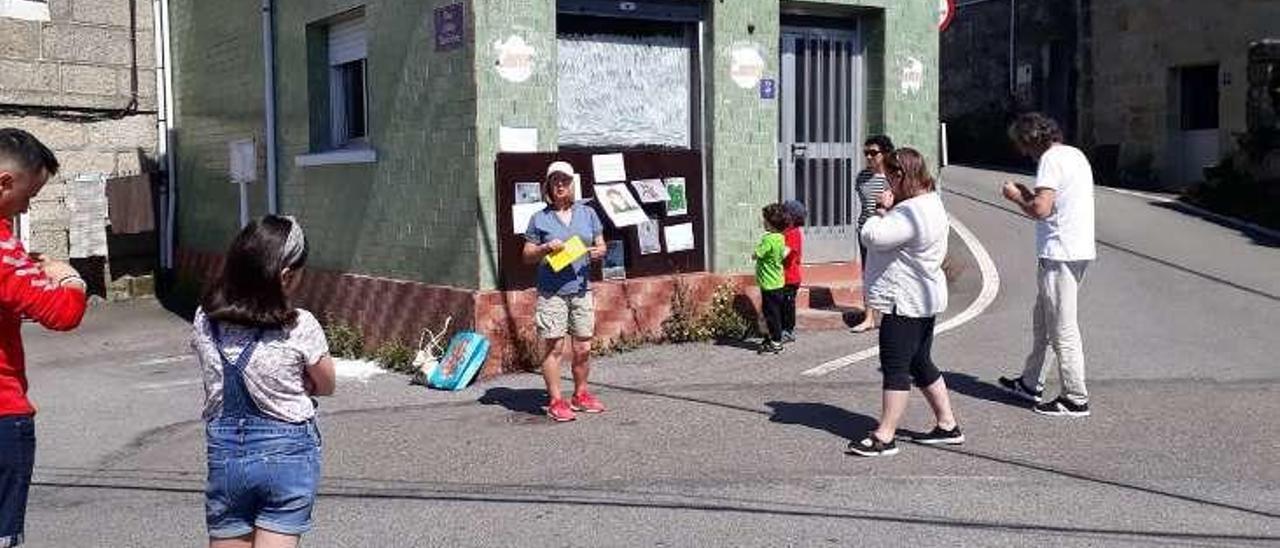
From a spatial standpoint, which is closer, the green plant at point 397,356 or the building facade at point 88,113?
the green plant at point 397,356

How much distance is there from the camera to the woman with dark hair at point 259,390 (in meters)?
3.71

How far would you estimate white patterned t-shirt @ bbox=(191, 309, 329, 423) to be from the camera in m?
3.73

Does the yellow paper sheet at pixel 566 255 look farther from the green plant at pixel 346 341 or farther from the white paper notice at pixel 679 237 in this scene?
the green plant at pixel 346 341

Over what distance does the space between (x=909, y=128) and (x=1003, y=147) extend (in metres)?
14.8

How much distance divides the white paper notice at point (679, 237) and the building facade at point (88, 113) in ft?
23.6

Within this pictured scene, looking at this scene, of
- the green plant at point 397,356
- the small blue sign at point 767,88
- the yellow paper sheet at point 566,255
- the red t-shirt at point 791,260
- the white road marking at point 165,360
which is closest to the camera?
the yellow paper sheet at point 566,255

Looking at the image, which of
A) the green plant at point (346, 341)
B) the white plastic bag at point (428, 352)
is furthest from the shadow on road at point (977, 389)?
the green plant at point (346, 341)

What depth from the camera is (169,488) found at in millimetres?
6645

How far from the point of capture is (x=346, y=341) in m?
10.7

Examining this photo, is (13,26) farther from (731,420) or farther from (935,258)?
(935,258)

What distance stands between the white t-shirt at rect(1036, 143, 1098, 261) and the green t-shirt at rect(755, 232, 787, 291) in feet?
8.11

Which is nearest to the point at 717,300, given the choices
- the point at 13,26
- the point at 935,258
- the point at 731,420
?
the point at 731,420

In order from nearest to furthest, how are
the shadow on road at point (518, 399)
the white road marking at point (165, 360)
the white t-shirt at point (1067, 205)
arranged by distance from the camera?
the white t-shirt at point (1067, 205) → the shadow on road at point (518, 399) → the white road marking at point (165, 360)

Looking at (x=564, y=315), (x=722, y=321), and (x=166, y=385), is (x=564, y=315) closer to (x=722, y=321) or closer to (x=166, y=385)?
(x=722, y=321)
